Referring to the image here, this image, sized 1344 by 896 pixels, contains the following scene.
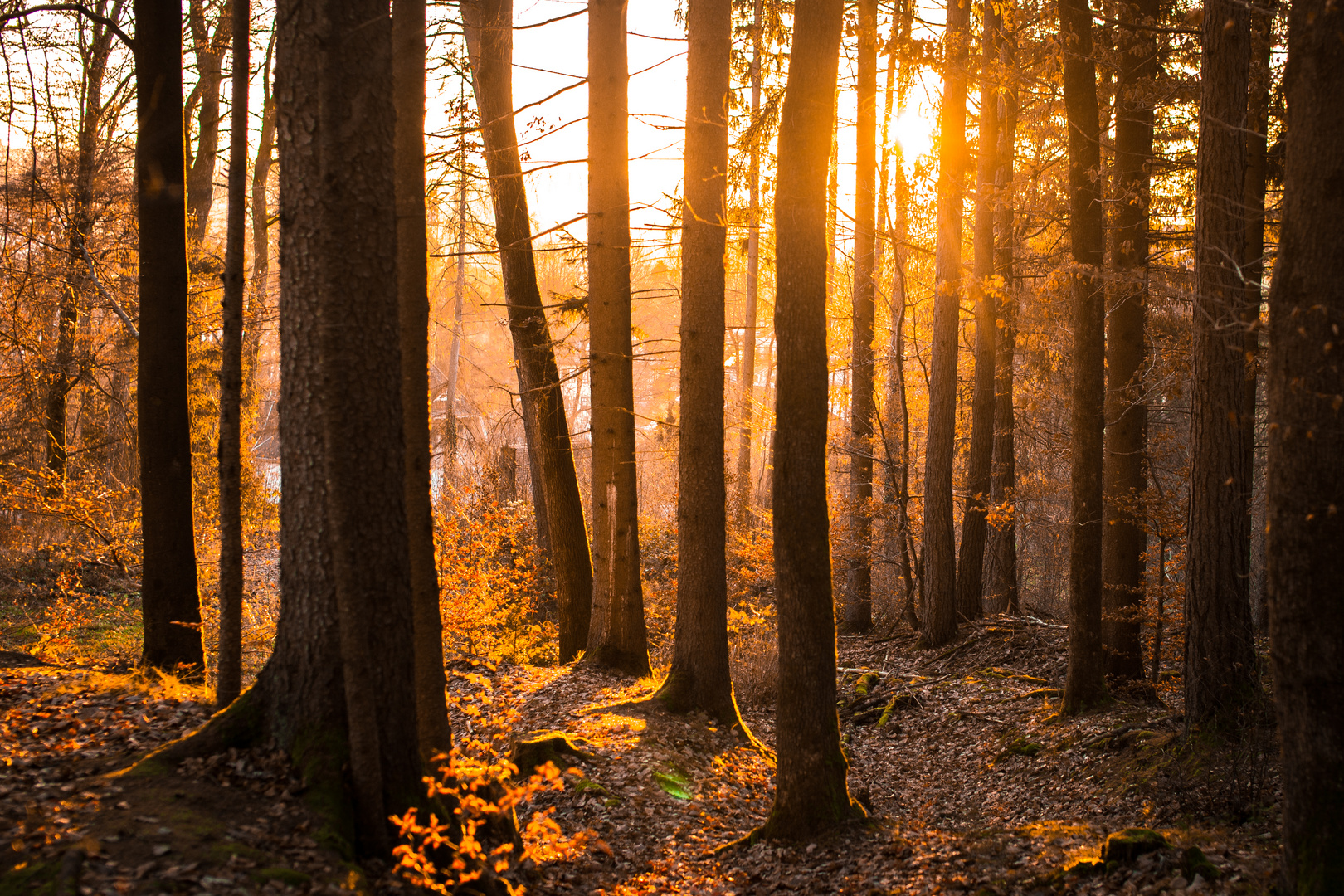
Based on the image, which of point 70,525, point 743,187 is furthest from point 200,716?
point 70,525

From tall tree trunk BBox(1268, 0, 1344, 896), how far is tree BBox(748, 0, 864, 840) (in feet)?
8.49

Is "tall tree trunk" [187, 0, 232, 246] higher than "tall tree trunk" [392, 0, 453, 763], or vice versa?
"tall tree trunk" [187, 0, 232, 246]

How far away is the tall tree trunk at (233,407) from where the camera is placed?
5477 millimetres

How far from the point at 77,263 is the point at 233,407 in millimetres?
8602

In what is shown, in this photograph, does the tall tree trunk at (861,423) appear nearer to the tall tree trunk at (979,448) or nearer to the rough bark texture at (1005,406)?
the tall tree trunk at (979,448)

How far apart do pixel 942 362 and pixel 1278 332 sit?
9.00 meters

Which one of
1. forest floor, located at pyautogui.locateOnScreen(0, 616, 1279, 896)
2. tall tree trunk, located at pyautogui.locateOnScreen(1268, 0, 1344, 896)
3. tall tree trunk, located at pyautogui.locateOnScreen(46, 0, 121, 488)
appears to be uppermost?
tall tree trunk, located at pyautogui.locateOnScreen(46, 0, 121, 488)

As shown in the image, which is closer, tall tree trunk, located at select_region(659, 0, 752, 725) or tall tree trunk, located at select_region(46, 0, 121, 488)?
tall tree trunk, located at select_region(659, 0, 752, 725)

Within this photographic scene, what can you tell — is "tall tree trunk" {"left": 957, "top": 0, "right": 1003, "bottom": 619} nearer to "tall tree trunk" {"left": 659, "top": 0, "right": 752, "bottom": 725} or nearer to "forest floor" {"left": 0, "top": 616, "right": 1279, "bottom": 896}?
"forest floor" {"left": 0, "top": 616, "right": 1279, "bottom": 896}

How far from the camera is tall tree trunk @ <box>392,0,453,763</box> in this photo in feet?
16.1

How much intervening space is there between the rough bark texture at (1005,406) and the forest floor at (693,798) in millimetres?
3851

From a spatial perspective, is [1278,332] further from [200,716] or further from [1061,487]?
[1061,487]

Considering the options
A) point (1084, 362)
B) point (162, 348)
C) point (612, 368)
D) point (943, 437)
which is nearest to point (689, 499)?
point (612, 368)

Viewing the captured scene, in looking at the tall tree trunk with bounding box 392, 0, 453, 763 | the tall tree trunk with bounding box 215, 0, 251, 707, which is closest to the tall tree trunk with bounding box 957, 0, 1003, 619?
the tall tree trunk with bounding box 392, 0, 453, 763
